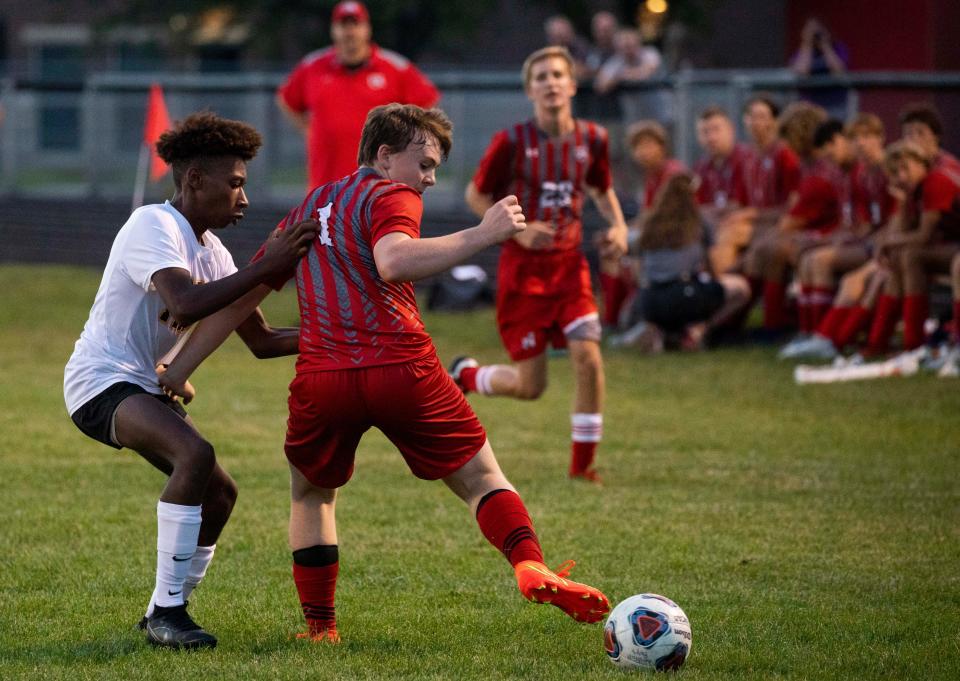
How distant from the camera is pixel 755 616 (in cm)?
527

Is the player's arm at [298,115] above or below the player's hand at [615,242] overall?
above

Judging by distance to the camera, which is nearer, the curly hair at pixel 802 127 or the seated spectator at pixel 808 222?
the seated spectator at pixel 808 222

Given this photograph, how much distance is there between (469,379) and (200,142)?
12.8ft

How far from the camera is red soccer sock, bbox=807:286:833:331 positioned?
12641mm

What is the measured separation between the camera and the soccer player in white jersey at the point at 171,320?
464 cm

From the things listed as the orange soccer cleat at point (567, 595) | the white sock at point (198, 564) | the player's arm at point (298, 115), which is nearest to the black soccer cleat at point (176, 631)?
the white sock at point (198, 564)

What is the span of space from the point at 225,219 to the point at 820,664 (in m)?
2.35

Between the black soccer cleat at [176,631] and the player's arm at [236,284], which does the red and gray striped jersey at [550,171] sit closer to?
the player's arm at [236,284]

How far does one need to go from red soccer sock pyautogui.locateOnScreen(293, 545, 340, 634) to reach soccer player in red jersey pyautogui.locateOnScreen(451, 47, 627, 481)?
309cm

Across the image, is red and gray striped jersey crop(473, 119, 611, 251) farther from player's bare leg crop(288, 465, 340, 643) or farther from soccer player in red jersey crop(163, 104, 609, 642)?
player's bare leg crop(288, 465, 340, 643)

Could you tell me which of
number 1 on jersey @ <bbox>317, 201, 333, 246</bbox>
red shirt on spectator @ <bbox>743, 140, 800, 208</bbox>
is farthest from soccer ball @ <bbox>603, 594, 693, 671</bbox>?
red shirt on spectator @ <bbox>743, 140, 800, 208</bbox>

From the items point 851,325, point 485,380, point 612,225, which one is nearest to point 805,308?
point 851,325

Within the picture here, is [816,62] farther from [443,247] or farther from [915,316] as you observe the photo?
[443,247]

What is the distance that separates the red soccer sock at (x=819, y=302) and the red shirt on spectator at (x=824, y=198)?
A: 676 millimetres
